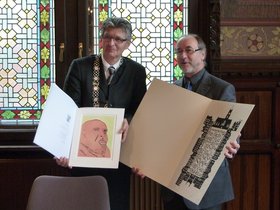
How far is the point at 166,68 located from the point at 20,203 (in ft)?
4.27

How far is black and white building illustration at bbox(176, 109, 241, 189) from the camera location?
1.85m

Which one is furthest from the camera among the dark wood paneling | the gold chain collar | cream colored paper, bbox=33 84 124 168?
the dark wood paneling

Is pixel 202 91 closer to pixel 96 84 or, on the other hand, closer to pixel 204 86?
pixel 204 86

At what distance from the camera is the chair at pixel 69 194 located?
187cm

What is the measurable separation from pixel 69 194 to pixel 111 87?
601 millimetres

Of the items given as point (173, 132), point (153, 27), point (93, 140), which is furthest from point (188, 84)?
point (153, 27)

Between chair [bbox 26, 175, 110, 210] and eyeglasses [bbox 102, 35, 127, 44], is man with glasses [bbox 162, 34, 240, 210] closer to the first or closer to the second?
eyeglasses [bbox 102, 35, 127, 44]

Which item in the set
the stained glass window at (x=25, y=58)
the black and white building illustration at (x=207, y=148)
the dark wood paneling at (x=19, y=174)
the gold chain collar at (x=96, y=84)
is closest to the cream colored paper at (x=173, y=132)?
the black and white building illustration at (x=207, y=148)

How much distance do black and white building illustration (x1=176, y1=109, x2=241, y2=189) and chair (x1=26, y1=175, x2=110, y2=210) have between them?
1.15 feet

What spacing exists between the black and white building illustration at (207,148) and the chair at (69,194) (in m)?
0.35

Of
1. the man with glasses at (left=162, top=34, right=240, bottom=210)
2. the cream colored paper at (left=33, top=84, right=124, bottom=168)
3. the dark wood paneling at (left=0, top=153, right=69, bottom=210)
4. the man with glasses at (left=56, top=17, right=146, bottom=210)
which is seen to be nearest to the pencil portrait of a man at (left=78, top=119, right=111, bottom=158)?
the cream colored paper at (left=33, top=84, right=124, bottom=168)

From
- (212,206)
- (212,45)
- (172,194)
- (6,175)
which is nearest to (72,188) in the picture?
(172,194)

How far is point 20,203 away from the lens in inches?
120

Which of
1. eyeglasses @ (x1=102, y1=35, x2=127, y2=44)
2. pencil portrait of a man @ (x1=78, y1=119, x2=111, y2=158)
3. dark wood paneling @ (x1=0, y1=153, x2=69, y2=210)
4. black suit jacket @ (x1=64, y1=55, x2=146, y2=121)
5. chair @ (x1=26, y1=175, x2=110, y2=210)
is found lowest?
dark wood paneling @ (x1=0, y1=153, x2=69, y2=210)
